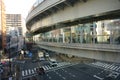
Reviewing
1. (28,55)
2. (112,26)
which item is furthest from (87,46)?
(28,55)

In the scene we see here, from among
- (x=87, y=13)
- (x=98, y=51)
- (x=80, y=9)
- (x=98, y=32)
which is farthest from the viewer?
(x=98, y=32)

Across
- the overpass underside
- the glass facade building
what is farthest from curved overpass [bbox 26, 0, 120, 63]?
the glass facade building

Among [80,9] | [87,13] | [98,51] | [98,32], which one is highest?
[80,9]

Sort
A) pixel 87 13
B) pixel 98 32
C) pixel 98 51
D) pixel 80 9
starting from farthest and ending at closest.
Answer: pixel 98 32 < pixel 98 51 < pixel 80 9 < pixel 87 13

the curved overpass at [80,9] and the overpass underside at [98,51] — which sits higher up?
the curved overpass at [80,9]

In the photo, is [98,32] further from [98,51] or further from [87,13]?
[87,13]

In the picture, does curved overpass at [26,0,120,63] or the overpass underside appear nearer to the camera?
curved overpass at [26,0,120,63]

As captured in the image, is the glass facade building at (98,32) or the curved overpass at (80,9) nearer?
the curved overpass at (80,9)

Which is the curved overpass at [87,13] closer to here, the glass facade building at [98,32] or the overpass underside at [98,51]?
the overpass underside at [98,51]

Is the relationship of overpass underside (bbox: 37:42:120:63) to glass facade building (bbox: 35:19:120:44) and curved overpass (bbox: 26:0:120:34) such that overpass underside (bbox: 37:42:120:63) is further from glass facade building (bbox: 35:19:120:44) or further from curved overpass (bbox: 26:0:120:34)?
curved overpass (bbox: 26:0:120:34)

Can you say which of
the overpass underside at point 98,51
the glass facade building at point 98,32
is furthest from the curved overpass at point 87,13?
the glass facade building at point 98,32

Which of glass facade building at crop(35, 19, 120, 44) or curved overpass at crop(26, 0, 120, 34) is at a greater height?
curved overpass at crop(26, 0, 120, 34)

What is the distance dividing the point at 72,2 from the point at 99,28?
24.5 ft

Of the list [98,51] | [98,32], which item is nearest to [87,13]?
[98,51]
